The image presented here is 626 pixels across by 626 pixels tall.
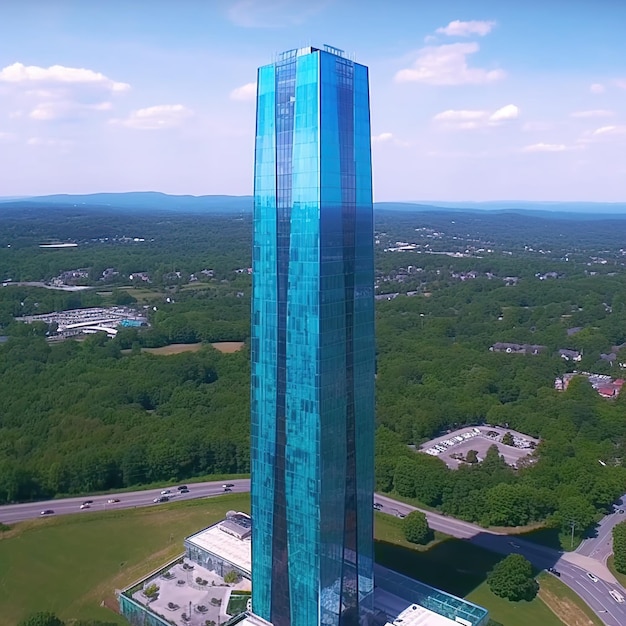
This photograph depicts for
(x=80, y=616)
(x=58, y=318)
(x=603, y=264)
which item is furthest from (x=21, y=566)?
(x=603, y=264)

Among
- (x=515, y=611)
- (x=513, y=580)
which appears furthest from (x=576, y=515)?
(x=515, y=611)

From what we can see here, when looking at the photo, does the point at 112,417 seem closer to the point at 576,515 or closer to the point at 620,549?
the point at 576,515

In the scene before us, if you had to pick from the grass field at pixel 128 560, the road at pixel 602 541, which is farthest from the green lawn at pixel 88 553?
the road at pixel 602 541

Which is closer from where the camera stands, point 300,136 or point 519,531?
point 300,136

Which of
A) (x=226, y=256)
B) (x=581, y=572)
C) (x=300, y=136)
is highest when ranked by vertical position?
(x=300, y=136)

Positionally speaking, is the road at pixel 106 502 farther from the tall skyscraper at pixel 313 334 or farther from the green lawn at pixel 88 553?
the tall skyscraper at pixel 313 334

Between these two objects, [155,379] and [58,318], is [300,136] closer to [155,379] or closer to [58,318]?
[155,379]

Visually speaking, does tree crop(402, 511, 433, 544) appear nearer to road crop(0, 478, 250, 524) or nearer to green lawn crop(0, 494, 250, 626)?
green lawn crop(0, 494, 250, 626)
